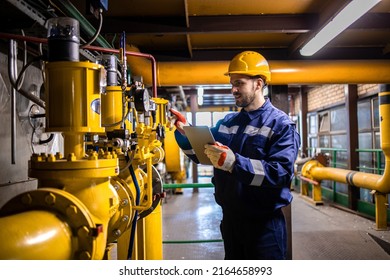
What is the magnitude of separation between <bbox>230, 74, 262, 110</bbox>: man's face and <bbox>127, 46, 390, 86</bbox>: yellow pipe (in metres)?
0.93

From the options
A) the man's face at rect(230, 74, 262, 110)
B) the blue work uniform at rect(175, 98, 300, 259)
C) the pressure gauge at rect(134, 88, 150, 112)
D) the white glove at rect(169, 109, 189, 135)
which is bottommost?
the blue work uniform at rect(175, 98, 300, 259)

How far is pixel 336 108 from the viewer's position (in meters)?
5.33

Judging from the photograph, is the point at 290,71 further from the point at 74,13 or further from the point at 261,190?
the point at 74,13

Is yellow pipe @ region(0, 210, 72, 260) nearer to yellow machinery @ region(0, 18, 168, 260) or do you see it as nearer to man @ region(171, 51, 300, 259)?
yellow machinery @ region(0, 18, 168, 260)

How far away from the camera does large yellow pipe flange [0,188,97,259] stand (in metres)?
0.74

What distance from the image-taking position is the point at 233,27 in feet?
6.75

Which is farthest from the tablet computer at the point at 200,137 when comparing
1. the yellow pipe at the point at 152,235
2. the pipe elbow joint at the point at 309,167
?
the pipe elbow joint at the point at 309,167

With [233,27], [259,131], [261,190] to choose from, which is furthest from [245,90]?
[233,27]

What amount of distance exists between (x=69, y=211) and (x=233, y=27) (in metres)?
1.71

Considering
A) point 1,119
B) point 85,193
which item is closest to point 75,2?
point 1,119

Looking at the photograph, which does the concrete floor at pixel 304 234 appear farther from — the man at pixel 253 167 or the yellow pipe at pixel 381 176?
the man at pixel 253 167

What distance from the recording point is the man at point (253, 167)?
4.04 feet

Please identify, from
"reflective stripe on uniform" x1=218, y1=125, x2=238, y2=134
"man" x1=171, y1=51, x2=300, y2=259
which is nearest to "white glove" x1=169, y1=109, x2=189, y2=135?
"man" x1=171, y1=51, x2=300, y2=259
